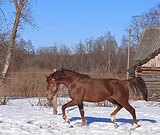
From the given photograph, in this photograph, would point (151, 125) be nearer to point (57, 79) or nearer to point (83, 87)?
point (83, 87)

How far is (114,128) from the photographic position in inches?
450

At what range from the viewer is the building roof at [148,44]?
37.9m

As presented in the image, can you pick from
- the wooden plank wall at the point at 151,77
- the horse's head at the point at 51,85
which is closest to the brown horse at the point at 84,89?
the horse's head at the point at 51,85

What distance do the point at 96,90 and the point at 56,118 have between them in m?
1.75

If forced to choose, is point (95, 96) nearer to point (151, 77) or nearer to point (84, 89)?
point (84, 89)

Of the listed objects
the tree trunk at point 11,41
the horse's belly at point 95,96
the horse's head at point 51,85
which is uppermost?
the tree trunk at point 11,41

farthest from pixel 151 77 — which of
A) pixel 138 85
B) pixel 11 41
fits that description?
pixel 138 85

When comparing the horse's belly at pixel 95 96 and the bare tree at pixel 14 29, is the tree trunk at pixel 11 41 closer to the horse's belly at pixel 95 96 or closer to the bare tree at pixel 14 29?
the bare tree at pixel 14 29

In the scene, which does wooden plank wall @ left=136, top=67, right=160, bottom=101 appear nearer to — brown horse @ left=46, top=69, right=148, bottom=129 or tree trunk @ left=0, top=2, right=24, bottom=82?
tree trunk @ left=0, top=2, right=24, bottom=82

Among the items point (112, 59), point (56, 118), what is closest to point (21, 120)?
point (56, 118)

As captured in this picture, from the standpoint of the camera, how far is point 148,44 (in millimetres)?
40000

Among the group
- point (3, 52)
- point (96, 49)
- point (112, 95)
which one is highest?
point (96, 49)

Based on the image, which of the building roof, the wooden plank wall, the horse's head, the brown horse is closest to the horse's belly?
the brown horse

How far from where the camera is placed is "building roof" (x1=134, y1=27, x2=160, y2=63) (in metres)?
37.9
